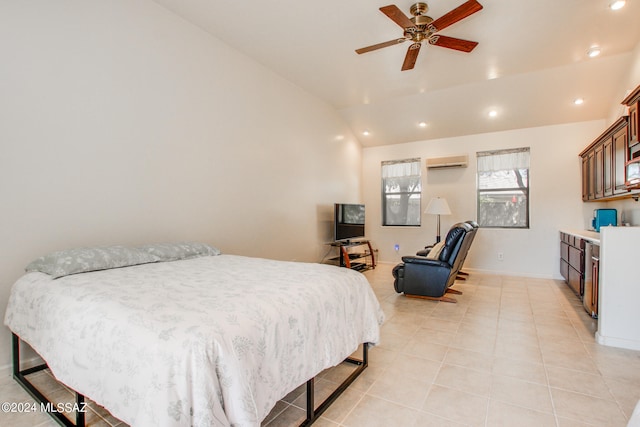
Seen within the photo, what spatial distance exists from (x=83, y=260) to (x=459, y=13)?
3.18 m

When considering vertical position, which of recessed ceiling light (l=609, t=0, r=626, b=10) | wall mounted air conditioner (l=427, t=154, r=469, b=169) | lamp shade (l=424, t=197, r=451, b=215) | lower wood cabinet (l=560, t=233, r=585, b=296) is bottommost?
lower wood cabinet (l=560, t=233, r=585, b=296)

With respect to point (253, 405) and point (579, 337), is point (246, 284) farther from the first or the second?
point (579, 337)

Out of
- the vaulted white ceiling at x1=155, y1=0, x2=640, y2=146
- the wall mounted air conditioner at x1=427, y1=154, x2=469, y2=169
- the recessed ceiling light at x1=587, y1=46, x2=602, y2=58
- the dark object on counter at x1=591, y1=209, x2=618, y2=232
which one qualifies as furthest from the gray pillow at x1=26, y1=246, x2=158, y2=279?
the dark object on counter at x1=591, y1=209, x2=618, y2=232

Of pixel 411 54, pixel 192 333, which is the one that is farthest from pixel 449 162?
pixel 192 333

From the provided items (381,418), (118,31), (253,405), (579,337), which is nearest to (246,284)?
(253,405)

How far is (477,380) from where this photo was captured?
2.08m

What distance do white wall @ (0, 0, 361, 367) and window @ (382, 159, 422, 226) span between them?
9.68 feet

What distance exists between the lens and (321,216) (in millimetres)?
5309

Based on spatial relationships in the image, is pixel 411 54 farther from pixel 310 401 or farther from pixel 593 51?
pixel 310 401

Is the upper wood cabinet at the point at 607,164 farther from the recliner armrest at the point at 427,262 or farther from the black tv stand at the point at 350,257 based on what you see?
the black tv stand at the point at 350,257

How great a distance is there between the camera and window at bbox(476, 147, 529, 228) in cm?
549

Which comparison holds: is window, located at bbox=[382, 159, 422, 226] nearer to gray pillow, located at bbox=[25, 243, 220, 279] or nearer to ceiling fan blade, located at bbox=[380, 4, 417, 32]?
ceiling fan blade, located at bbox=[380, 4, 417, 32]

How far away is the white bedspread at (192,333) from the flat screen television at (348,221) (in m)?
3.20

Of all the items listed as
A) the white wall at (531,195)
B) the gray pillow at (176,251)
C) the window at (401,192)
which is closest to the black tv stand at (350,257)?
the white wall at (531,195)
